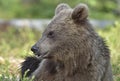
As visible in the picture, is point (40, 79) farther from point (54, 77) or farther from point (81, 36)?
point (81, 36)

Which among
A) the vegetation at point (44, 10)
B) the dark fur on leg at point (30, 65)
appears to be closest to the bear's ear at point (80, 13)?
the dark fur on leg at point (30, 65)

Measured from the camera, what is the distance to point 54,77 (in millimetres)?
6910

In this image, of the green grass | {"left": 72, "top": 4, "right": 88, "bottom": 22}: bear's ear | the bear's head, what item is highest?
{"left": 72, "top": 4, "right": 88, "bottom": 22}: bear's ear

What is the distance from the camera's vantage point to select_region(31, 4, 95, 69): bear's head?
6.69m

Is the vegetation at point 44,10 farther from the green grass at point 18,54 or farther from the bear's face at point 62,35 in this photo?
the bear's face at point 62,35

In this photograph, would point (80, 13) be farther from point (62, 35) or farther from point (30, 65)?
point (30, 65)

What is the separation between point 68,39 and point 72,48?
130 millimetres

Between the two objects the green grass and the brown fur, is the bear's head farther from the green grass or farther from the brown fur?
the green grass

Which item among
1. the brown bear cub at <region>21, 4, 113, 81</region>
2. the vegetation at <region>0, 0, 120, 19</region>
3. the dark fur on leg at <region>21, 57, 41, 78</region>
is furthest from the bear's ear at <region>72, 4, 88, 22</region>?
the vegetation at <region>0, 0, 120, 19</region>

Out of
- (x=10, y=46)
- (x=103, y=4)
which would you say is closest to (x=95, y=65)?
(x=10, y=46)

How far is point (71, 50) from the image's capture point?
6.71m

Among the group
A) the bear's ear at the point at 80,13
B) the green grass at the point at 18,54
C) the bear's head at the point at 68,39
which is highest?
the bear's ear at the point at 80,13

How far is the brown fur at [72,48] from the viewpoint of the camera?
671cm

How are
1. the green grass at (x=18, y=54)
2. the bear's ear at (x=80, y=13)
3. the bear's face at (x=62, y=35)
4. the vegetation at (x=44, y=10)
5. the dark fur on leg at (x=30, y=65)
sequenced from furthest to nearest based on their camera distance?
the vegetation at (x=44, y=10), the green grass at (x=18, y=54), the dark fur on leg at (x=30, y=65), the bear's ear at (x=80, y=13), the bear's face at (x=62, y=35)
